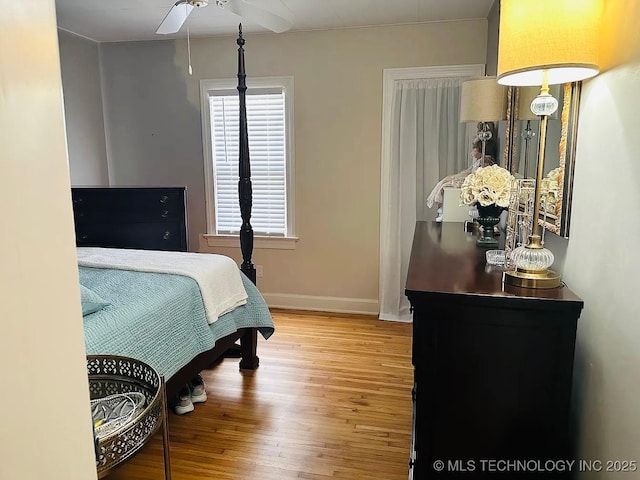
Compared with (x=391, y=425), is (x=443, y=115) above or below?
above

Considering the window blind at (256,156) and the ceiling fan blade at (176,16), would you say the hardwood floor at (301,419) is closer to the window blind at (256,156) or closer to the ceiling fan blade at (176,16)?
the window blind at (256,156)

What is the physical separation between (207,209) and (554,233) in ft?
10.8

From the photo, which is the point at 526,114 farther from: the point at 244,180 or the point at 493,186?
the point at 244,180

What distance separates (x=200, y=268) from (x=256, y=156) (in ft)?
6.17

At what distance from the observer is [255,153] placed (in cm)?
418

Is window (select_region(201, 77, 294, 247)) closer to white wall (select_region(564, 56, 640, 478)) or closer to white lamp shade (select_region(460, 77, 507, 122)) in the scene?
white lamp shade (select_region(460, 77, 507, 122))

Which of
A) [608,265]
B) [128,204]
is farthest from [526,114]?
[128,204]

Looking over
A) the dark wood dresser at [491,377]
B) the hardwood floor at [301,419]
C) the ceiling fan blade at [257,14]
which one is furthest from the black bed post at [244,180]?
the dark wood dresser at [491,377]

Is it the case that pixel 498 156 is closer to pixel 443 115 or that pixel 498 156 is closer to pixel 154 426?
pixel 443 115

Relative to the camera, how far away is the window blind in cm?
409

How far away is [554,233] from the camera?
1656 millimetres

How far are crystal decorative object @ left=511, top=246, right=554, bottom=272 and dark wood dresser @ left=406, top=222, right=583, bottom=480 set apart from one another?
3.2 inches

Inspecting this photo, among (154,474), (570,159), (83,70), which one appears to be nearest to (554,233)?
(570,159)

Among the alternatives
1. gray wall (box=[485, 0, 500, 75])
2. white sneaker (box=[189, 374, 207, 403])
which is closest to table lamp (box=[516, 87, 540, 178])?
gray wall (box=[485, 0, 500, 75])
